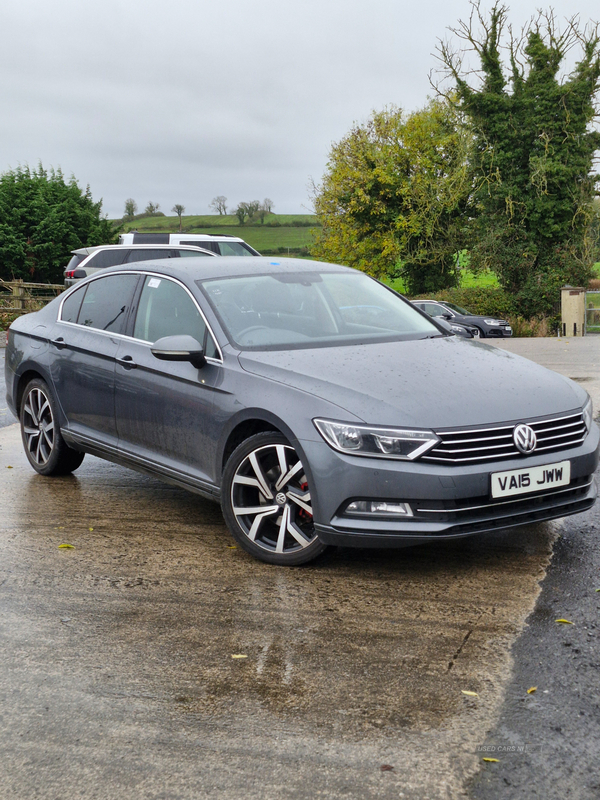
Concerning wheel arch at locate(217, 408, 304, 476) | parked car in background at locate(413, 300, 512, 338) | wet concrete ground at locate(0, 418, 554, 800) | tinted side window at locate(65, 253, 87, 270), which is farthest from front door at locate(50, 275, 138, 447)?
parked car in background at locate(413, 300, 512, 338)

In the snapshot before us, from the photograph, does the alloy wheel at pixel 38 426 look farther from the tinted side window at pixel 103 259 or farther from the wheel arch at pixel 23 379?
the tinted side window at pixel 103 259

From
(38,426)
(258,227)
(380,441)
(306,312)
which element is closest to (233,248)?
(38,426)

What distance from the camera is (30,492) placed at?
6680 millimetres

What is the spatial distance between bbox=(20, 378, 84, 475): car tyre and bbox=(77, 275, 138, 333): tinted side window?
695mm

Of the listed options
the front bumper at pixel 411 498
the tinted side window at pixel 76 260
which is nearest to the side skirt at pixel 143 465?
the front bumper at pixel 411 498

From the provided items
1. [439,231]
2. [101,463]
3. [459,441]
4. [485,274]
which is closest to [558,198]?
[485,274]

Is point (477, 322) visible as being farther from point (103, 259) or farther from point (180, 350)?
point (180, 350)

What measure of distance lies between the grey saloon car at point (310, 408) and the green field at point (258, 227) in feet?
241

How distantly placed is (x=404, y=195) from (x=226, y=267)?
40266 mm

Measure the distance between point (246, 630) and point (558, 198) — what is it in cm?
3820

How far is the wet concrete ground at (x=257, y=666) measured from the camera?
9.04 feet

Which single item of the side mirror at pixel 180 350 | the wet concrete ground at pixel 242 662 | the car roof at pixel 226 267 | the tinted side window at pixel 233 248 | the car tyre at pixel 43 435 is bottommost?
the wet concrete ground at pixel 242 662

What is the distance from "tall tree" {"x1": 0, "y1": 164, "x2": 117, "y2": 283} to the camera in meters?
45.1

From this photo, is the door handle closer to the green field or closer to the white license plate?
the white license plate
